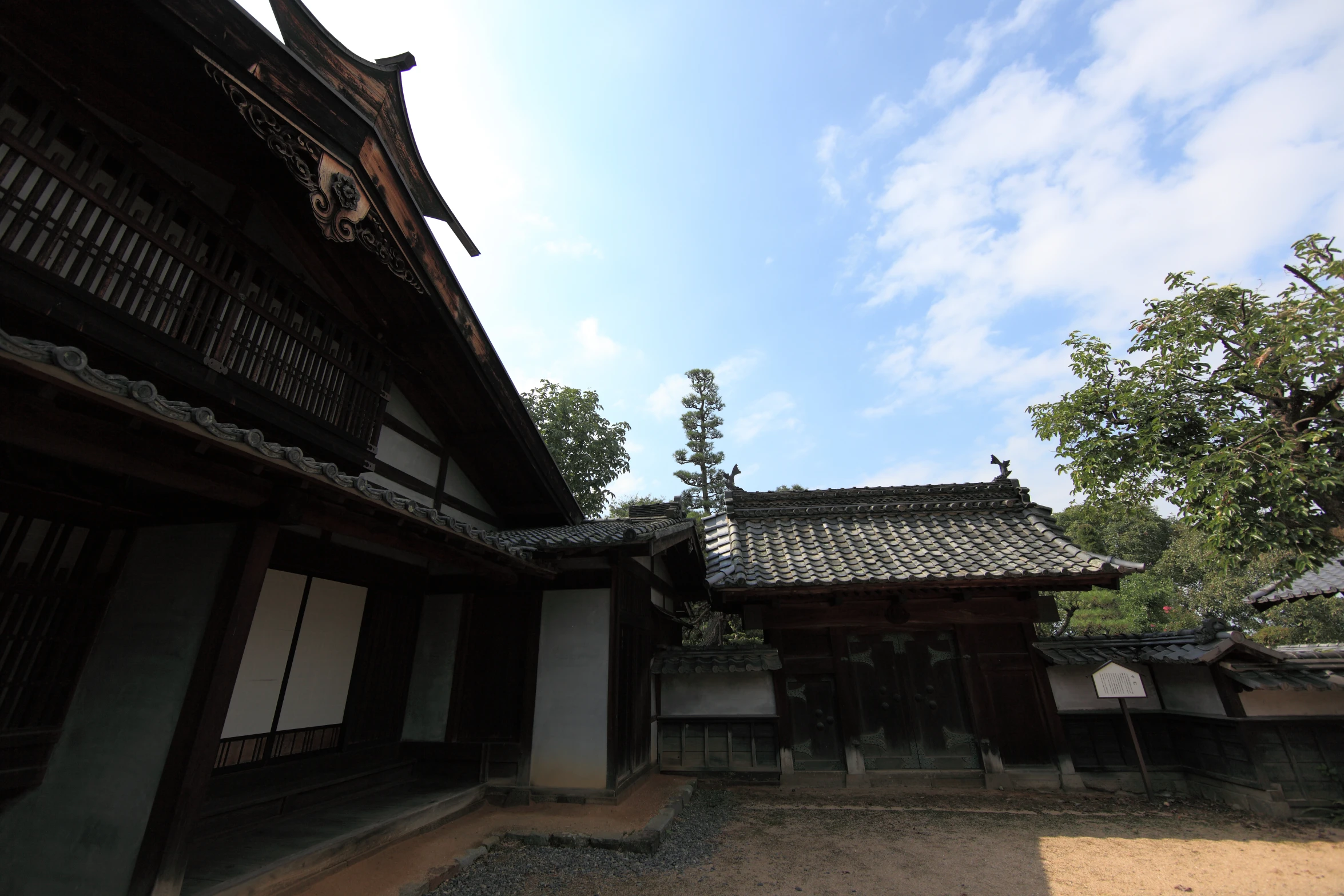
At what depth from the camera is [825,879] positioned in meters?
5.23

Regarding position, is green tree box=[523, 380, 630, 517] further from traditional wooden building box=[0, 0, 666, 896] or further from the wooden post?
the wooden post

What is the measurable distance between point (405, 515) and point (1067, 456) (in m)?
12.7

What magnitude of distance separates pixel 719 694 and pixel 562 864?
14.7ft

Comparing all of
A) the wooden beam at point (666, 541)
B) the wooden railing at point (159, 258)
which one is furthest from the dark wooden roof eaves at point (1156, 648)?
the wooden railing at point (159, 258)

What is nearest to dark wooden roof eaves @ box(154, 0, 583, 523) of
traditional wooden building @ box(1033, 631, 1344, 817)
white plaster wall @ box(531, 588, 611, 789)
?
white plaster wall @ box(531, 588, 611, 789)

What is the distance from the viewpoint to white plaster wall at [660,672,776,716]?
9188mm

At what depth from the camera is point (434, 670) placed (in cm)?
761

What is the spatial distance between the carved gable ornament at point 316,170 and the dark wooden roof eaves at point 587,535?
3866mm

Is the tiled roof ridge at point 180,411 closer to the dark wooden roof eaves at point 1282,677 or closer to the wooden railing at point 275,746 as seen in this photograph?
the wooden railing at point 275,746

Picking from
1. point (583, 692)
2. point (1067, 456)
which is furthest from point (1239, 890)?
point (1067, 456)

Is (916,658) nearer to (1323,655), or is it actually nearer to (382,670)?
(1323,655)

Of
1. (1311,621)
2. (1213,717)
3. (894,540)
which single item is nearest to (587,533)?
(894,540)

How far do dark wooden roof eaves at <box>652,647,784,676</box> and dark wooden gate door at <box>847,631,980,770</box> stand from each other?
5.11 ft

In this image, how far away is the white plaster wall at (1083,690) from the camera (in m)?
8.59
